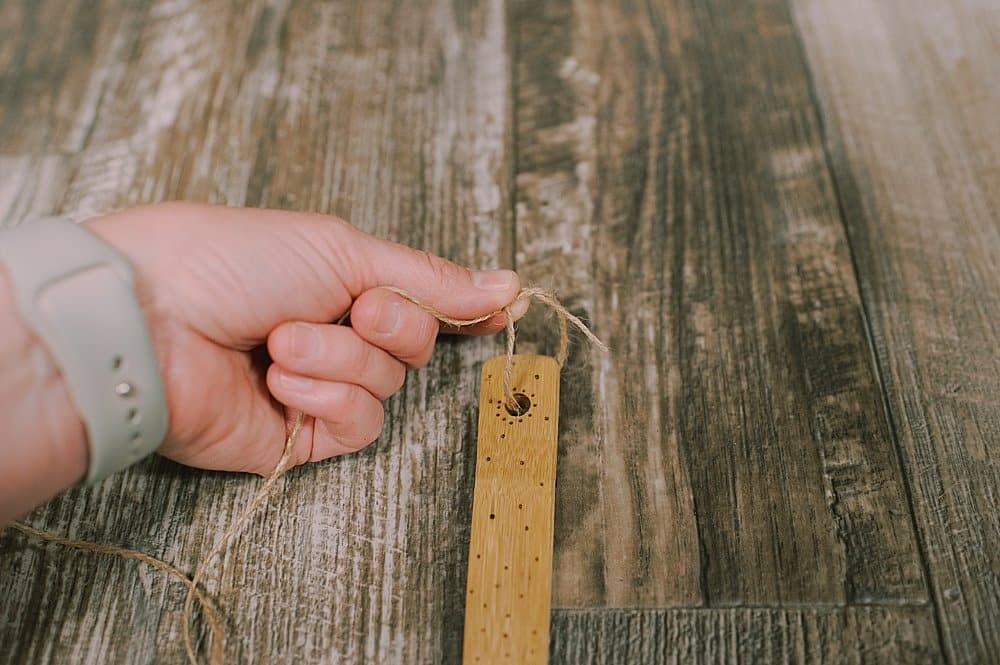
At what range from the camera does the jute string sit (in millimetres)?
664

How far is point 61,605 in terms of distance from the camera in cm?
68

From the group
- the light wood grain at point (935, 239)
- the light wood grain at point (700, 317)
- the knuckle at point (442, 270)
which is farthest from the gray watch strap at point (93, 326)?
the light wood grain at point (935, 239)

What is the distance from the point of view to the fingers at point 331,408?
67 cm

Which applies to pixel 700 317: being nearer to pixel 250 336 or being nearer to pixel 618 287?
pixel 618 287

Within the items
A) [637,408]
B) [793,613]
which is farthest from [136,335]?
[793,613]

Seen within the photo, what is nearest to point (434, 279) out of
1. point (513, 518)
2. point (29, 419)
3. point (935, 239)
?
point (513, 518)

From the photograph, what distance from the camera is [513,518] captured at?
2.21 feet

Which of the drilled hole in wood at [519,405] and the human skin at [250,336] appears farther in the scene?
the drilled hole in wood at [519,405]

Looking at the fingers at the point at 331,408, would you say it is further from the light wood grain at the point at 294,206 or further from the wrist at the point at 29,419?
the wrist at the point at 29,419

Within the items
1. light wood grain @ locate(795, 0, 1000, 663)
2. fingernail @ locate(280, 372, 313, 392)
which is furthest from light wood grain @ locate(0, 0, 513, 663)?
light wood grain @ locate(795, 0, 1000, 663)

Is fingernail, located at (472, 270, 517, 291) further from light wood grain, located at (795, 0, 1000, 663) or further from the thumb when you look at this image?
light wood grain, located at (795, 0, 1000, 663)

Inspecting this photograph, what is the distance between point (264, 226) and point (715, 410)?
0.44 m

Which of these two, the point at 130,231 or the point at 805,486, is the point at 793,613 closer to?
the point at 805,486

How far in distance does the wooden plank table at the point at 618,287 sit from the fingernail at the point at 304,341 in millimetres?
142
